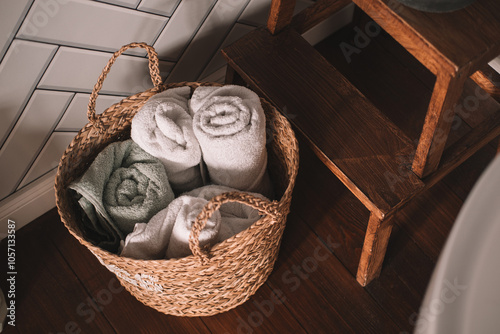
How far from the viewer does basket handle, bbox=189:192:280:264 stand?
0.80m

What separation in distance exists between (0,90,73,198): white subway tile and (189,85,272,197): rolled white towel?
0.90ft

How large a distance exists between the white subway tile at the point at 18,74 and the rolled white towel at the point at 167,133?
0.19m

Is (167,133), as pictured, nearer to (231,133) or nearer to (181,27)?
(231,133)

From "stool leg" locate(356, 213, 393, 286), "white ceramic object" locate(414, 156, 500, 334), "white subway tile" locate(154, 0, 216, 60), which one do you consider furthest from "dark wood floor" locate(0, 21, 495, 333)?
"white ceramic object" locate(414, 156, 500, 334)

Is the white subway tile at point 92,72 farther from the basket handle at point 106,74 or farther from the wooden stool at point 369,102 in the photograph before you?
the wooden stool at point 369,102

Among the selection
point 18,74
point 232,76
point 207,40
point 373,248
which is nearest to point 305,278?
point 373,248

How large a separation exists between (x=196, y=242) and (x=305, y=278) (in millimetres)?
400

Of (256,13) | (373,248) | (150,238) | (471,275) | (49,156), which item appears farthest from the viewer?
(256,13)

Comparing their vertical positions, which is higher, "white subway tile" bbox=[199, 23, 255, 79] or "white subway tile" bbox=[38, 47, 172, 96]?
"white subway tile" bbox=[38, 47, 172, 96]

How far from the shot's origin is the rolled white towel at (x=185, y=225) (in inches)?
34.4

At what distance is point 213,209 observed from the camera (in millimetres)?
803

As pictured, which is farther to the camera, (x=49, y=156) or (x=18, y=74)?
(x=49, y=156)

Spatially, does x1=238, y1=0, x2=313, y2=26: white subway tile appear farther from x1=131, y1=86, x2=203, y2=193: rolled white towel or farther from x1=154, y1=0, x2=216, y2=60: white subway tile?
x1=131, y1=86, x2=203, y2=193: rolled white towel

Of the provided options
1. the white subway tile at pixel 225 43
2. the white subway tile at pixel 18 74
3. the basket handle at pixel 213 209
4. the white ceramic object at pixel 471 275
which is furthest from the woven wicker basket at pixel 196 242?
the white ceramic object at pixel 471 275
